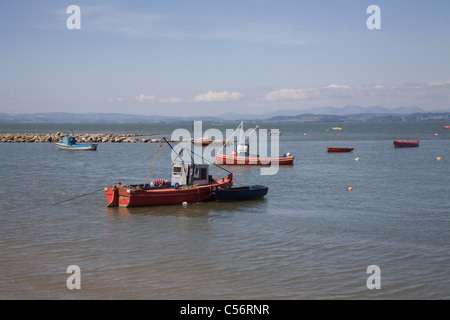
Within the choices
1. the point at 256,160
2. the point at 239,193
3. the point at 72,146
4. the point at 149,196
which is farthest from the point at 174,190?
the point at 72,146

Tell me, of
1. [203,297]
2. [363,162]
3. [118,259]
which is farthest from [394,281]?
[363,162]

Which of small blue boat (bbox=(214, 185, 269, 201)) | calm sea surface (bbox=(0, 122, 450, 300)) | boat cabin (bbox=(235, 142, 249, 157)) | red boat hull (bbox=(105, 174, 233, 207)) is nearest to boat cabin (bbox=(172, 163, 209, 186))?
red boat hull (bbox=(105, 174, 233, 207))

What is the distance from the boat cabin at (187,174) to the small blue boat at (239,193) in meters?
1.44

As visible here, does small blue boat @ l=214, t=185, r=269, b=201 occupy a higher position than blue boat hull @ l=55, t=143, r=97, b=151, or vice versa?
blue boat hull @ l=55, t=143, r=97, b=151

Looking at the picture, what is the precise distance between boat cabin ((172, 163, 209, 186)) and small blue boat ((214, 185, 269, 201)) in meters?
1.44

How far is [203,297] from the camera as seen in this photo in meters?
12.1

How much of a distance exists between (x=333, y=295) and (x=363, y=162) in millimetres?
41045

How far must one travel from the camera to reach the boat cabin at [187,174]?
2564 cm

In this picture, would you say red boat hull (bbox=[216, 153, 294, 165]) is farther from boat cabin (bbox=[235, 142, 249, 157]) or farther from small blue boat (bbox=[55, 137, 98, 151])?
small blue boat (bbox=[55, 137, 98, 151])

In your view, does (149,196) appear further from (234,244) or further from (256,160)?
(256,160)

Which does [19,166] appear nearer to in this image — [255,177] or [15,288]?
[255,177]

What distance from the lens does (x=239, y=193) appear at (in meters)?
26.2

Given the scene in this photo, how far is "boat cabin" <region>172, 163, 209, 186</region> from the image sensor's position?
25.6 meters

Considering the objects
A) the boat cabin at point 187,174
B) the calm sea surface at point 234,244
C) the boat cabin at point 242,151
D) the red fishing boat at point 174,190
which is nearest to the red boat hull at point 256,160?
the boat cabin at point 242,151
